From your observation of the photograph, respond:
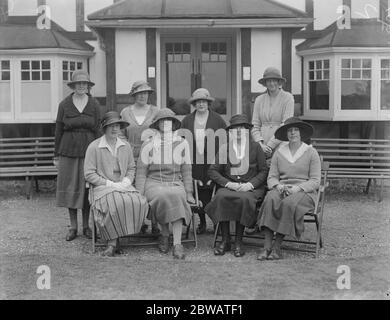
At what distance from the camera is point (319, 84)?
35.3ft

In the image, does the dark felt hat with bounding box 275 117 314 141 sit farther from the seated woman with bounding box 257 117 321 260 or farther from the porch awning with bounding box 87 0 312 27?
the porch awning with bounding box 87 0 312 27

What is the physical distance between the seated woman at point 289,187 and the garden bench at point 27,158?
14.8 ft

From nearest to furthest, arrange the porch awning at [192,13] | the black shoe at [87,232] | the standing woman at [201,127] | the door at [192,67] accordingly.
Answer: the standing woman at [201,127] < the black shoe at [87,232] < the porch awning at [192,13] < the door at [192,67]

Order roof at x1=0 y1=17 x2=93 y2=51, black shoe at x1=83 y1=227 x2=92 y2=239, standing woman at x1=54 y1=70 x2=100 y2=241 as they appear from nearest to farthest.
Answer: standing woman at x1=54 y1=70 x2=100 y2=241, black shoe at x1=83 y1=227 x2=92 y2=239, roof at x1=0 y1=17 x2=93 y2=51

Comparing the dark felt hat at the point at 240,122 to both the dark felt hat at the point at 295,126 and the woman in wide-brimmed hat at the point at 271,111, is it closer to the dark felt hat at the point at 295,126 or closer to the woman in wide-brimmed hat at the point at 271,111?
the dark felt hat at the point at 295,126

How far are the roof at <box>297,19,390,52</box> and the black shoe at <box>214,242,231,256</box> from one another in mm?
5583

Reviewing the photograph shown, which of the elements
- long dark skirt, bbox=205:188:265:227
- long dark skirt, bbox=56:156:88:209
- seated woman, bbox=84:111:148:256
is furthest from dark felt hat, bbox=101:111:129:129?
long dark skirt, bbox=205:188:265:227

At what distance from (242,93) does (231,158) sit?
13.3 feet

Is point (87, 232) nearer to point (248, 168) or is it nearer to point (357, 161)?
point (248, 168)

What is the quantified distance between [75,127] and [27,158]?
4.29 meters

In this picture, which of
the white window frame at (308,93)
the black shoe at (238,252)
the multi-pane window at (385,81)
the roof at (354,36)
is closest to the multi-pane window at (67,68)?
the roof at (354,36)

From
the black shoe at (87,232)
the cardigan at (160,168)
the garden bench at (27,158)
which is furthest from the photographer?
the garden bench at (27,158)

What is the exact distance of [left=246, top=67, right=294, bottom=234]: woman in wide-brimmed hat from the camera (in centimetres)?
648

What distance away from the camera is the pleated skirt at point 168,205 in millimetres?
5855
